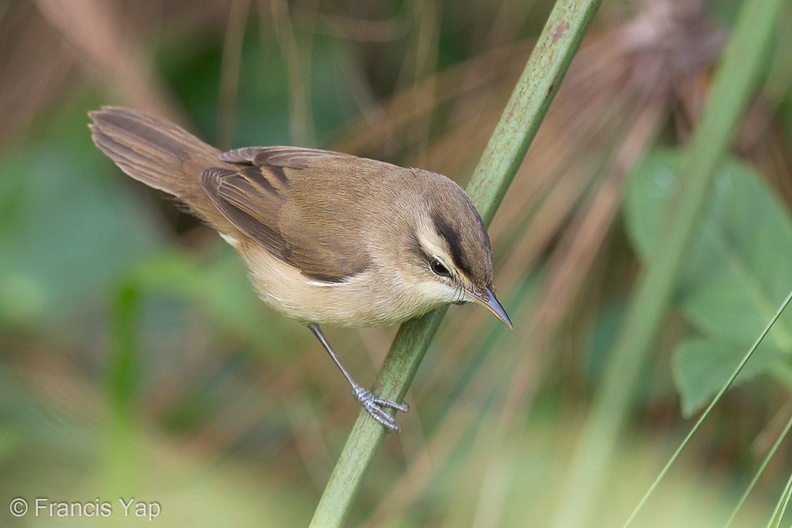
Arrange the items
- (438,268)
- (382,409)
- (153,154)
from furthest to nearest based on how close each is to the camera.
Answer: (153,154) < (438,268) < (382,409)

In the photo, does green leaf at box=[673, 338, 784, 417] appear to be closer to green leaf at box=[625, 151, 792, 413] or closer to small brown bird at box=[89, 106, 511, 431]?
green leaf at box=[625, 151, 792, 413]

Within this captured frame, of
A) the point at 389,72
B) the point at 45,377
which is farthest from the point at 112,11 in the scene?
the point at 45,377

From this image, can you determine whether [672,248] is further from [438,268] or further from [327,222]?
[327,222]

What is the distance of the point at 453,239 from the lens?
2402 mm

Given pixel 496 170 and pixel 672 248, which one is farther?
pixel 672 248

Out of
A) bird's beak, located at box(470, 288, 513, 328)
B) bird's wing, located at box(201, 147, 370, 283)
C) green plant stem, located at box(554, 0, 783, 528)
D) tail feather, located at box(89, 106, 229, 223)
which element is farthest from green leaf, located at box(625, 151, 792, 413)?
tail feather, located at box(89, 106, 229, 223)

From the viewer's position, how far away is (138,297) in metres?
2.75

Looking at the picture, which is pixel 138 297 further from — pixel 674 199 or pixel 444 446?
pixel 674 199

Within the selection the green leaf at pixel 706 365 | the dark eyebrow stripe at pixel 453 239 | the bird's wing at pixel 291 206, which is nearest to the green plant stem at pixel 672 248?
the green leaf at pixel 706 365

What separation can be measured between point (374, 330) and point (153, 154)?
3.80ft

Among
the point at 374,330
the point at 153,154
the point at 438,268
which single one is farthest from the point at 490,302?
the point at 153,154

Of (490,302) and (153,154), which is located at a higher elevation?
(153,154)

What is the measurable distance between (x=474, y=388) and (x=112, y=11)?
2609mm

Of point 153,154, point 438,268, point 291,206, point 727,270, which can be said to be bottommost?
point 727,270
